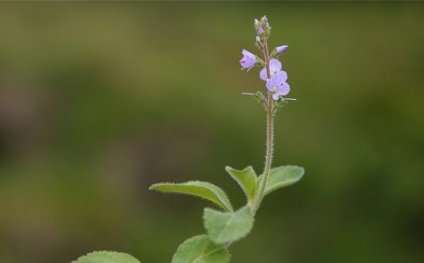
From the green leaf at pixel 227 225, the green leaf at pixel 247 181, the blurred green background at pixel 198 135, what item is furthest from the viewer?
the blurred green background at pixel 198 135

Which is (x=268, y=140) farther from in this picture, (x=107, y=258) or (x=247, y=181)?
(x=107, y=258)

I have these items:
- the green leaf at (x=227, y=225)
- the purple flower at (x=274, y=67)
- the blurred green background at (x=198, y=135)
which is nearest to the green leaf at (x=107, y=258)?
the green leaf at (x=227, y=225)

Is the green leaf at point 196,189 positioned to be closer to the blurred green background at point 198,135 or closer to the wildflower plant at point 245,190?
the wildflower plant at point 245,190

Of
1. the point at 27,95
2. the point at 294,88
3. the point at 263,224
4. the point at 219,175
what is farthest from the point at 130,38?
the point at 263,224

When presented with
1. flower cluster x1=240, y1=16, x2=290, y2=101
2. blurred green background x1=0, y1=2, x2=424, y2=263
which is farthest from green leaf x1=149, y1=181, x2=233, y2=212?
blurred green background x1=0, y1=2, x2=424, y2=263

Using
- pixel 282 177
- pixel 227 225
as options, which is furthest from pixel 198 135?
pixel 227 225

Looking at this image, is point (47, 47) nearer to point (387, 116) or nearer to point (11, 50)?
point (11, 50)
